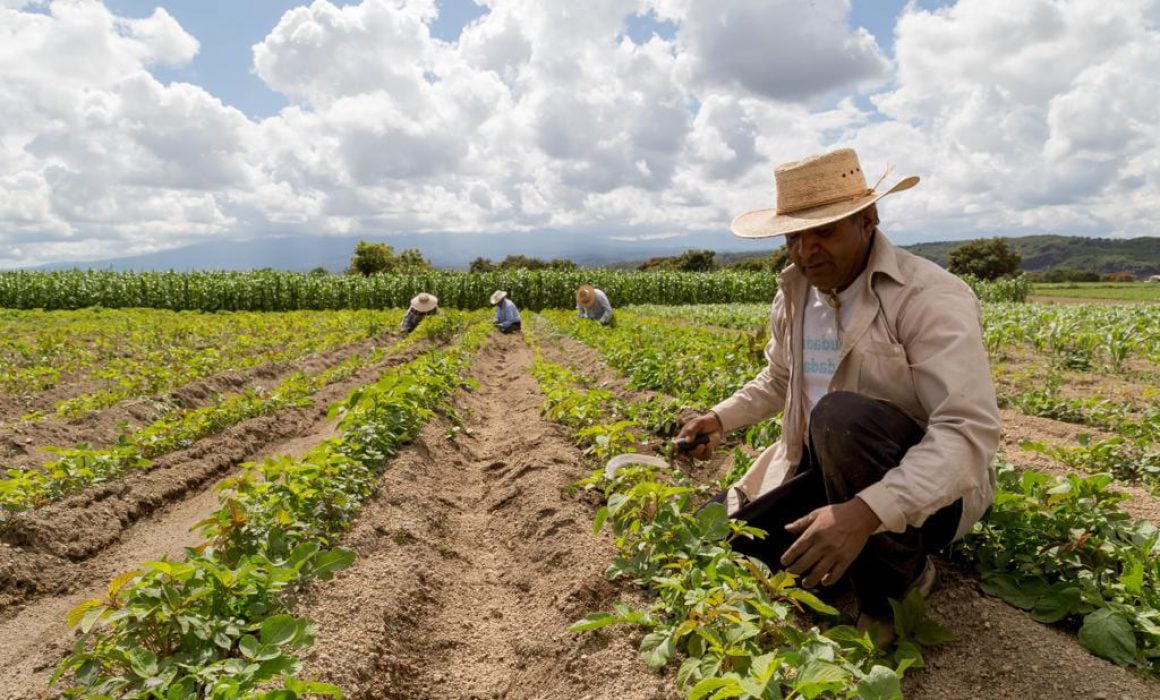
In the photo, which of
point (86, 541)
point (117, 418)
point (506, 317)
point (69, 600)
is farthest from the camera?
point (506, 317)

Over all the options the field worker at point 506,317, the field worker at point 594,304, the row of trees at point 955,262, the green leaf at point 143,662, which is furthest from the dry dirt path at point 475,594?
the row of trees at point 955,262

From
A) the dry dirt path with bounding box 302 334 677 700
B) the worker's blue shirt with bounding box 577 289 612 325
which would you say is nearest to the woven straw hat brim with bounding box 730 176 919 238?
the dry dirt path with bounding box 302 334 677 700

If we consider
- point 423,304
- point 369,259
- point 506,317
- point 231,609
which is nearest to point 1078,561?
point 231,609

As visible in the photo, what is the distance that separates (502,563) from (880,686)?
7.82ft

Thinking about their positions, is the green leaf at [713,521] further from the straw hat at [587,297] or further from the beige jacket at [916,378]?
the straw hat at [587,297]

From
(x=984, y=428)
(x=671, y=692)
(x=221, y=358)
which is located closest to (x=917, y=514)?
(x=984, y=428)

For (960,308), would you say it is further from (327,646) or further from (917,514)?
(327,646)

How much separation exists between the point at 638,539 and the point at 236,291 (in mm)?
27633

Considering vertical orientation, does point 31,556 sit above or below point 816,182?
below

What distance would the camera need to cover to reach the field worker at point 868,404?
2055 mm

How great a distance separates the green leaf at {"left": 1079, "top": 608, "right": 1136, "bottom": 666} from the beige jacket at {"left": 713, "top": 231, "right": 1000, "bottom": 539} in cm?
44

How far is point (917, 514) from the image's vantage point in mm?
2051

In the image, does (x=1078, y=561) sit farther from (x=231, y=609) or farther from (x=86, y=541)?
(x=86, y=541)

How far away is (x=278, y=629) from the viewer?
1.98 meters
